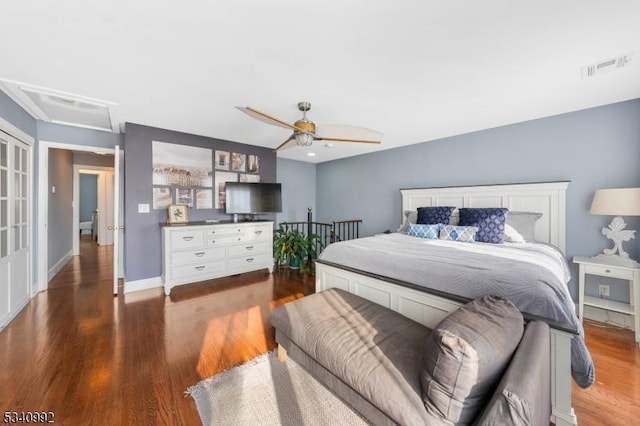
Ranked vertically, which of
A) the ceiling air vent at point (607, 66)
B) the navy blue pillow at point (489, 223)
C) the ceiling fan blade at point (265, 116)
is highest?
the ceiling air vent at point (607, 66)

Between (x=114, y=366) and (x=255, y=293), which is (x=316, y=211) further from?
(x=114, y=366)

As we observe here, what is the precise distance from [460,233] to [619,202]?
1.40 metres

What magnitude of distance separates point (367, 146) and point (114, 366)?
4.45 metres

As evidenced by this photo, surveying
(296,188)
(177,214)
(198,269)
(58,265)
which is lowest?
(58,265)

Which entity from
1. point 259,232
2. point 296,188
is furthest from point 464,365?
point 296,188

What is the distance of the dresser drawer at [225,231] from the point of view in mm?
3860

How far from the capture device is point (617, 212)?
2379 mm

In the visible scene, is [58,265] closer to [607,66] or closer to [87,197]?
[87,197]

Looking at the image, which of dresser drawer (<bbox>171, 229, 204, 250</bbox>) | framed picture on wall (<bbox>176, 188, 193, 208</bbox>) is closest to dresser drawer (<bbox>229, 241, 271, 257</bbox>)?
dresser drawer (<bbox>171, 229, 204, 250</bbox>)

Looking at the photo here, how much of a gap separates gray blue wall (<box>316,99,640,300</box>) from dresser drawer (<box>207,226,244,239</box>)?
2796 millimetres

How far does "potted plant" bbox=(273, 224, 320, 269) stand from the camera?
4.64 meters

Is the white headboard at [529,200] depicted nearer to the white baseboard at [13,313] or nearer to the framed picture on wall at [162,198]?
the framed picture on wall at [162,198]

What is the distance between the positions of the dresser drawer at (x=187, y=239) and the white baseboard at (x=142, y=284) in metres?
0.73

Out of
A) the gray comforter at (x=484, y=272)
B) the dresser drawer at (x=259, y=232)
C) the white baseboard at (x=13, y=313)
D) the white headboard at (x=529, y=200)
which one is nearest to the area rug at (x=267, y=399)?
the gray comforter at (x=484, y=272)
